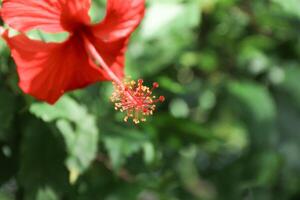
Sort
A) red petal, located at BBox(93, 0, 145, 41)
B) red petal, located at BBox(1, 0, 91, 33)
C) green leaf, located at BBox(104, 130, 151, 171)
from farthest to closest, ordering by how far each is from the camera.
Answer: green leaf, located at BBox(104, 130, 151, 171) → red petal, located at BBox(93, 0, 145, 41) → red petal, located at BBox(1, 0, 91, 33)

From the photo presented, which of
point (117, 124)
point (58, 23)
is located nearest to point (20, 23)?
point (58, 23)

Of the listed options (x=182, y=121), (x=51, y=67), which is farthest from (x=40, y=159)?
(x=182, y=121)

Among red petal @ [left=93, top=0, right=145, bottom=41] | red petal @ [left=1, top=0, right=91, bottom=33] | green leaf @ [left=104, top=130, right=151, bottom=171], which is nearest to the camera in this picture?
red petal @ [left=1, top=0, right=91, bottom=33]

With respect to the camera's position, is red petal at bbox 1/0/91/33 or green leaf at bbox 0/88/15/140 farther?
green leaf at bbox 0/88/15/140

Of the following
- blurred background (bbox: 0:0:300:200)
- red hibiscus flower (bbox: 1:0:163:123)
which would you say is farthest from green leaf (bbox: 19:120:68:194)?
red hibiscus flower (bbox: 1:0:163:123)

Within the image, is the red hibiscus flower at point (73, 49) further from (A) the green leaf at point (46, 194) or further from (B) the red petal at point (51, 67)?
(A) the green leaf at point (46, 194)

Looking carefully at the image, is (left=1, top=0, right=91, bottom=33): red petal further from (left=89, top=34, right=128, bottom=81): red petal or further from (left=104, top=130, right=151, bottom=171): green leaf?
(left=104, top=130, right=151, bottom=171): green leaf

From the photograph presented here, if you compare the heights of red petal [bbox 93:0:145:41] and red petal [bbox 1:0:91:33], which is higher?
red petal [bbox 93:0:145:41]
